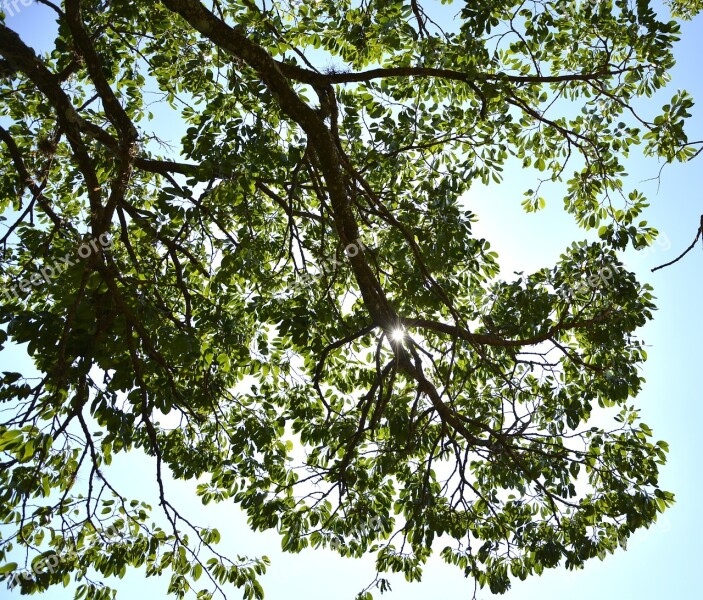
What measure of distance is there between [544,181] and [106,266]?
184 inches

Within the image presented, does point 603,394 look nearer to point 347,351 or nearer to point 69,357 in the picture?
point 347,351

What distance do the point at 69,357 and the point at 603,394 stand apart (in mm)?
4750

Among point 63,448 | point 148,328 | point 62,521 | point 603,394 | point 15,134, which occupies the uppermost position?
point 15,134

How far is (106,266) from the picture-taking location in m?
4.11

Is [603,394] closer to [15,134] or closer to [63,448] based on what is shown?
[63,448]

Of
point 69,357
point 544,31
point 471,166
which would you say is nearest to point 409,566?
point 69,357

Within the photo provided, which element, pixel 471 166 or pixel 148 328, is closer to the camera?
pixel 148 328

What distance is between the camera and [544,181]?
248 inches

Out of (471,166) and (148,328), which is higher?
(471,166)

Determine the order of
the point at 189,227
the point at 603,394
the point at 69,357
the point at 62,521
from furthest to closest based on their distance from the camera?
the point at 603,394, the point at 189,227, the point at 62,521, the point at 69,357

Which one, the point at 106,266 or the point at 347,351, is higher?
the point at 347,351

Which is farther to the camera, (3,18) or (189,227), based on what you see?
(3,18)

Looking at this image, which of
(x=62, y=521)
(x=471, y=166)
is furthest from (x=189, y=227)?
(x=471, y=166)

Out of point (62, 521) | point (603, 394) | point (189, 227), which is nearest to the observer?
point (62, 521)
